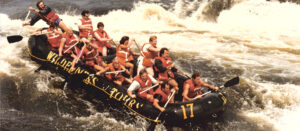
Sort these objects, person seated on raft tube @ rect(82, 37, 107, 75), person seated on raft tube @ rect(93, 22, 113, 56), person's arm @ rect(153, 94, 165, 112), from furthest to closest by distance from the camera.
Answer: person seated on raft tube @ rect(93, 22, 113, 56), person seated on raft tube @ rect(82, 37, 107, 75), person's arm @ rect(153, 94, 165, 112)

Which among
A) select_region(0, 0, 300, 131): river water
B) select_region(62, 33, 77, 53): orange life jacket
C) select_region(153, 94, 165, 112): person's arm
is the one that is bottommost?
select_region(0, 0, 300, 131): river water

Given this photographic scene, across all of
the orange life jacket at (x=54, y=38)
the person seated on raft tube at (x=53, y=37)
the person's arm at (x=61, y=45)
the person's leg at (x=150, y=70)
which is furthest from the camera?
the orange life jacket at (x=54, y=38)

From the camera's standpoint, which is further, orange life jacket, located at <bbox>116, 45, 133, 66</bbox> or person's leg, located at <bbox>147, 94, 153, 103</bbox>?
orange life jacket, located at <bbox>116, 45, 133, 66</bbox>

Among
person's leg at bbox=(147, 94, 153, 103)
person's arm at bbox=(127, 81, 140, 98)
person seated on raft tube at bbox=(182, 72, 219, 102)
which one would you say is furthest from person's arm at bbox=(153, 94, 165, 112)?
person seated on raft tube at bbox=(182, 72, 219, 102)

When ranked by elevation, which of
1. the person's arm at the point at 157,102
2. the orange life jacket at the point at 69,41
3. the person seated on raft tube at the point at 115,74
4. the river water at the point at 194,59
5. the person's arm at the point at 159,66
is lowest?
the river water at the point at 194,59

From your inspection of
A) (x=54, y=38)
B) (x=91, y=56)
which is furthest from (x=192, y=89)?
(x=54, y=38)

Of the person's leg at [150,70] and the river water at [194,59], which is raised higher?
the person's leg at [150,70]

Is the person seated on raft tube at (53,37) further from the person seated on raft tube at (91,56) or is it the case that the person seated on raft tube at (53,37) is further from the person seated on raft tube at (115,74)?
the person seated on raft tube at (115,74)

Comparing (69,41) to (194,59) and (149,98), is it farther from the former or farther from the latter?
(194,59)

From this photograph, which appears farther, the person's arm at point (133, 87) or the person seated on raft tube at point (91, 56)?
the person seated on raft tube at point (91, 56)

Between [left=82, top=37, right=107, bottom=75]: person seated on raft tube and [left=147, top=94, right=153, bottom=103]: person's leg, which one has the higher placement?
[left=82, top=37, right=107, bottom=75]: person seated on raft tube

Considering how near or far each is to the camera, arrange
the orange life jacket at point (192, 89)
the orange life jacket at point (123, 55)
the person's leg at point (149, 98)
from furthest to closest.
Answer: the orange life jacket at point (123, 55) → the orange life jacket at point (192, 89) → the person's leg at point (149, 98)

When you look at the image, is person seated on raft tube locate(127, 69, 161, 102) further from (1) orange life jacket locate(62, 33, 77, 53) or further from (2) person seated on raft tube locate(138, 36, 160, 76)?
(1) orange life jacket locate(62, 33, 77, 53)

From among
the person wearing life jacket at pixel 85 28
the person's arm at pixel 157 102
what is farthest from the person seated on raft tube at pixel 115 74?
the person wearing life jacket at pixel 85 28
